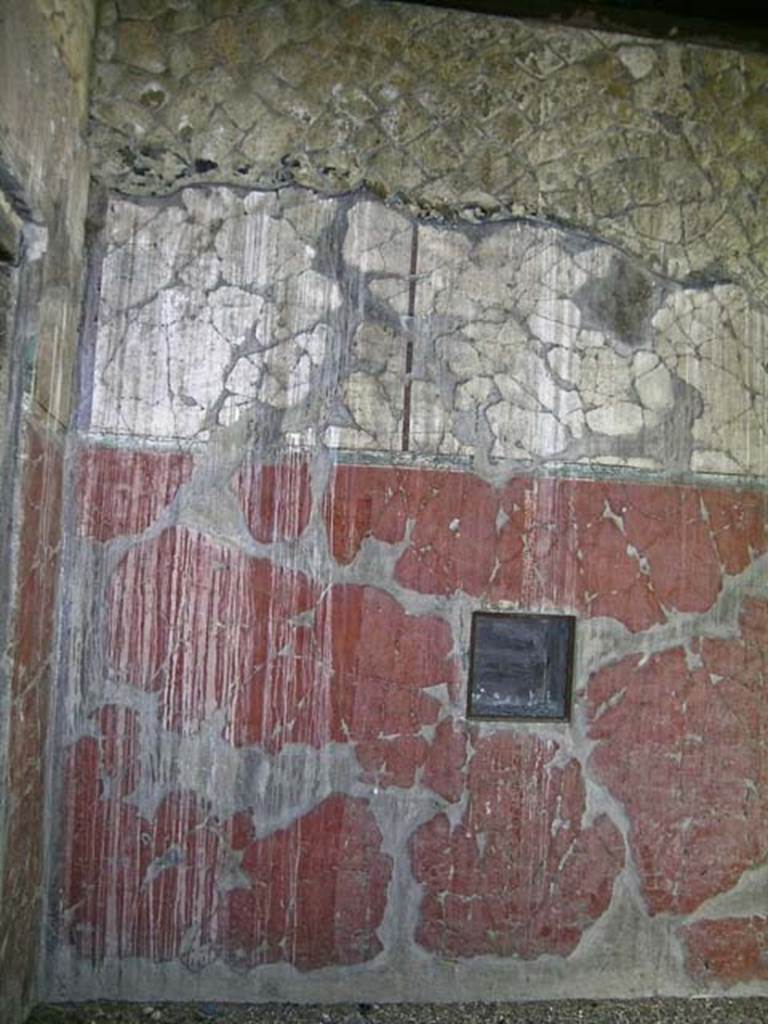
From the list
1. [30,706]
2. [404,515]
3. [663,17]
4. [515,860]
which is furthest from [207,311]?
[515,860]

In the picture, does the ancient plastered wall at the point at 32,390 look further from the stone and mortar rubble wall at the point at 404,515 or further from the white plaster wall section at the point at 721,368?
the white plaster wall section at the point at 721,368

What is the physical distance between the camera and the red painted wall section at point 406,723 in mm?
2693

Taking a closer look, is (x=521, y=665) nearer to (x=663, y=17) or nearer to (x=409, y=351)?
(x=409, y=351)

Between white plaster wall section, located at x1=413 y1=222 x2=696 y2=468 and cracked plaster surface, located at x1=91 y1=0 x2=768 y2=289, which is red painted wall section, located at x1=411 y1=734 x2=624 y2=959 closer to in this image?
white plaster wall section, located at x1=413 y1=222 x2=696 y2=468

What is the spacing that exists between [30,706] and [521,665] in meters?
1.15

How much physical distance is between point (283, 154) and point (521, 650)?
1340 mm

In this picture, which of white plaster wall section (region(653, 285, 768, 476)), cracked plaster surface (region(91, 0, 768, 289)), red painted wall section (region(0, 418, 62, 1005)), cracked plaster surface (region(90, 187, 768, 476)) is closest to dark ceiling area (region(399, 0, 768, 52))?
cracked plaster surface (region(91, 0, 768, 289))

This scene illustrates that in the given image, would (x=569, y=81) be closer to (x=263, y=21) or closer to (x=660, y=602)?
(x=263, y=21)

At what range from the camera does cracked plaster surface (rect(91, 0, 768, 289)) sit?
2797mm

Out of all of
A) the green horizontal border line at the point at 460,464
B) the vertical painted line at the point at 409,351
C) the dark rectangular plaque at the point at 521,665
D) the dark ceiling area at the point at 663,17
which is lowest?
the dark rectangular plaque at the point at 521,665

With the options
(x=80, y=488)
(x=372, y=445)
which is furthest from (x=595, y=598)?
(x=80, y=488)

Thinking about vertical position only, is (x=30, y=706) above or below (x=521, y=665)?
below

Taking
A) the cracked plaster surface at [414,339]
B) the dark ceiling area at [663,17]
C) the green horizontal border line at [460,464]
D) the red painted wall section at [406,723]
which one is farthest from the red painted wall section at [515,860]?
the dark ceiling area at [663,17]

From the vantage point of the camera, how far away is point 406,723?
277cm
